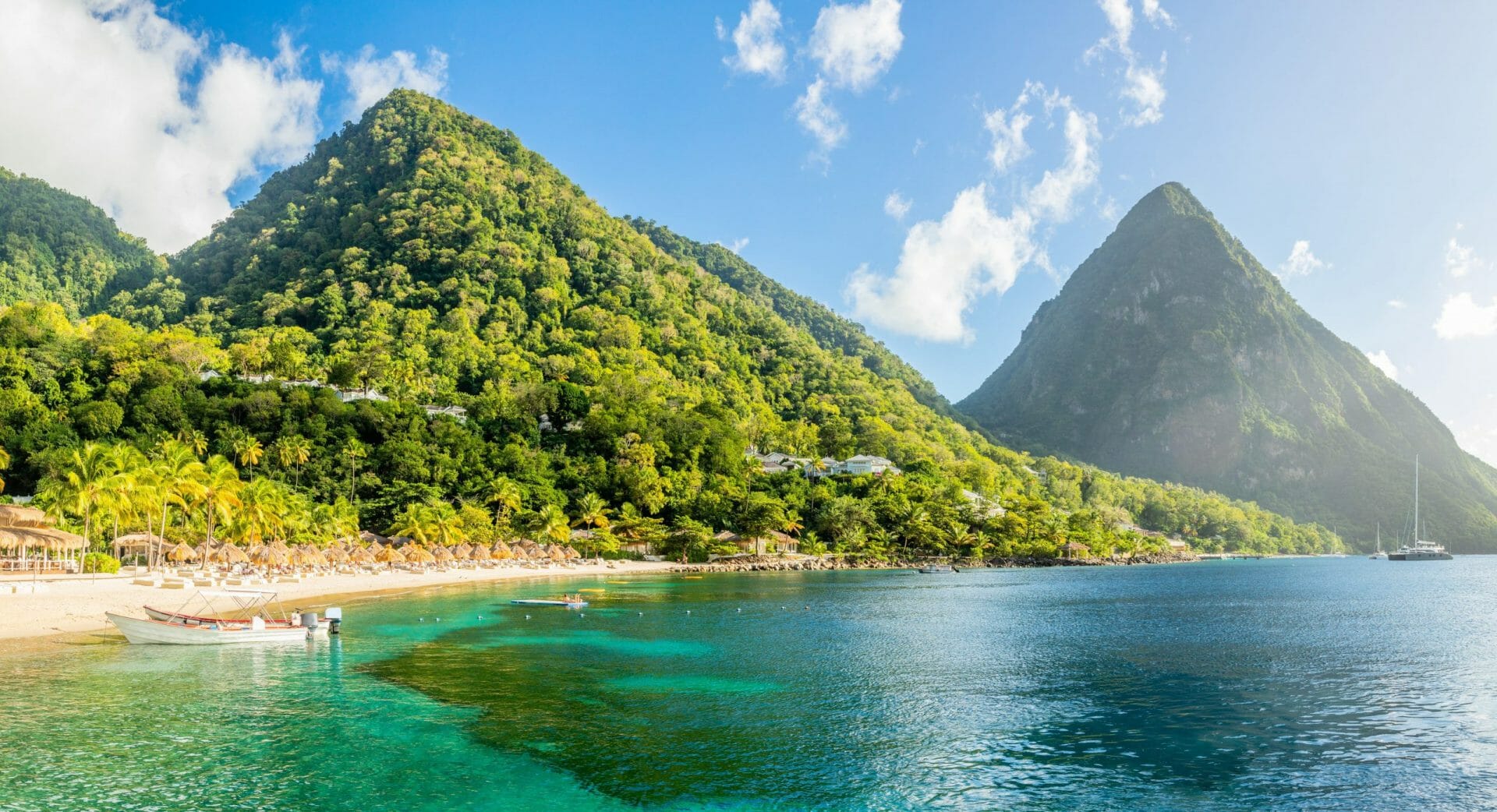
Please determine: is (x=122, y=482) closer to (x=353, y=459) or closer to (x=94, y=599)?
(x=94, y=599)

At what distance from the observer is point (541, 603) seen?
47719 mm

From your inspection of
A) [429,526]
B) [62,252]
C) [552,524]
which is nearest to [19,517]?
[429,526]

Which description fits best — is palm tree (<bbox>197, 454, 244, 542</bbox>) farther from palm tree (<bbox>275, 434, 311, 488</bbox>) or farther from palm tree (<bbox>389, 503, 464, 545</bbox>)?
palm tree (<bbox>275, 434, 311, 488</bbox>)

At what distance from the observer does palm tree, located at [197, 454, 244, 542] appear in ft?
173

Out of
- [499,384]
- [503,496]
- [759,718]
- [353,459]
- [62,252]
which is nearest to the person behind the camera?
[759,718]

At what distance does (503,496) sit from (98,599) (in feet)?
163

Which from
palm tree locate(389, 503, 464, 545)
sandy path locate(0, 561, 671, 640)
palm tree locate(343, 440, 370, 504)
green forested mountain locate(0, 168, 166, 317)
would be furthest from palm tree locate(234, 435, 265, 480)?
green forested mountain locate(0, 168, 166, 317)

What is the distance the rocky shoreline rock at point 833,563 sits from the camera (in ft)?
292

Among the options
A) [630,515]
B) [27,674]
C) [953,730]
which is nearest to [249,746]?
[27,674]

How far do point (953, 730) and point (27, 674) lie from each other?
25763mm

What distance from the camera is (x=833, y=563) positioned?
94750 mm

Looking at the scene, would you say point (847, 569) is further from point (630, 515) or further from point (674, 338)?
point (674, 338)

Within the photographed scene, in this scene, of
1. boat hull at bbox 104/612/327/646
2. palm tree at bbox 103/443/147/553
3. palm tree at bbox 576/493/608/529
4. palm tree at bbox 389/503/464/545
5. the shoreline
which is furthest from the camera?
palm tree at bbox 576/493/608/529

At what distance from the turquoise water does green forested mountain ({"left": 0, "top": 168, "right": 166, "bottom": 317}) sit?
13888 cm
